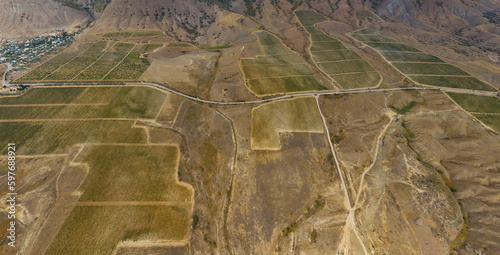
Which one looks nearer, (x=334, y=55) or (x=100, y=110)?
A: (x=100, y=110)

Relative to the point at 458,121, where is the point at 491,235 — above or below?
below

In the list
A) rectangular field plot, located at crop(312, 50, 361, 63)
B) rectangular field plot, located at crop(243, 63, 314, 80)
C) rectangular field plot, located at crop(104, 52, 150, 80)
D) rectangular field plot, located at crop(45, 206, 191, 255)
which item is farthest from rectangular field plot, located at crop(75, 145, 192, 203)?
rectangular field plot, located at crop(312, 50, 361, 63)

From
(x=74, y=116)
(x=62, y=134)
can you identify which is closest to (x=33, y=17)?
(x=74, y=116)

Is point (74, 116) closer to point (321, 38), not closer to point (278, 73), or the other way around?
point (278, 73)

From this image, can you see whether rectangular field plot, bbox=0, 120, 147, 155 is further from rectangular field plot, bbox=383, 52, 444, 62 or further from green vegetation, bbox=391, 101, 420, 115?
rectangular field plot, bbox=383, 52, 444, 62

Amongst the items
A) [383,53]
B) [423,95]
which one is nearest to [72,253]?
[423,95]

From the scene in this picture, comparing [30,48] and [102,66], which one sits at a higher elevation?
[30,48]

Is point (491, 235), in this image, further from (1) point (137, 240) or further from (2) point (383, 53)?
(2) point (383, 53)
